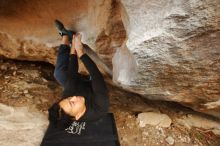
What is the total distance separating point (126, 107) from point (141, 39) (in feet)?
3.72

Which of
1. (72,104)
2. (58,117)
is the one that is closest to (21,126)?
(58,117)

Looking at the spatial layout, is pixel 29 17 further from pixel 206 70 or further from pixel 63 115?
pixel 206 70

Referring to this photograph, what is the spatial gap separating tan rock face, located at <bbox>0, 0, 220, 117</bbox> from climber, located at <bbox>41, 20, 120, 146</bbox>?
14cm

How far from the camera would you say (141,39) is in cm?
166

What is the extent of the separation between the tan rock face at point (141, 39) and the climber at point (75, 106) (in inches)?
5.3

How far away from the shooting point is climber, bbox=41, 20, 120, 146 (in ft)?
7.41

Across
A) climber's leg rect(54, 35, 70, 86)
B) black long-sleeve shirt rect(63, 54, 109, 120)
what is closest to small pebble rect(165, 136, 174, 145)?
black long-sleeve shirt rect(63, 54, 109, 120)

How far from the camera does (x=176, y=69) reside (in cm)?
181

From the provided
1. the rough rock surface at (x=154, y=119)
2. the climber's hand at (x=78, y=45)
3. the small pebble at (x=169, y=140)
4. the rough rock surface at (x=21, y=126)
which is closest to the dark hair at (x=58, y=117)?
the rough rock surface at (x=21, y=126)

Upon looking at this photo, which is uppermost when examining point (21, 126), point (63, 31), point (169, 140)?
point (63, 31)

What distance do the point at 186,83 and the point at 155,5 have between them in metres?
0.55

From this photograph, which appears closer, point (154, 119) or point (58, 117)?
point (58, 117)

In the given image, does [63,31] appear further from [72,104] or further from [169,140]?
[169,140]

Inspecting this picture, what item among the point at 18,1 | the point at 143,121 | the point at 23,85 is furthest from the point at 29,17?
the point at 143,121
